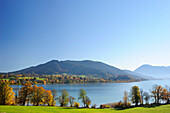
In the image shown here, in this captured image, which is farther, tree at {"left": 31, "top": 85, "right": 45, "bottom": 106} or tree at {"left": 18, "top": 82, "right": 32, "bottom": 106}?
tree at {"left": 18, "top": 82, "right": 32, "bottom": 106}

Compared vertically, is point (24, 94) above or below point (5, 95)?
below

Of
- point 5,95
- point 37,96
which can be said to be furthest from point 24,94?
point 5,95

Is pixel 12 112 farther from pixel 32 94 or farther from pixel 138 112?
pixel 138 112

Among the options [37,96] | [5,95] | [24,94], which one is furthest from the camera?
[24,94]

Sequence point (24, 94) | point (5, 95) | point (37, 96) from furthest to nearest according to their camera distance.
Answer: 1. point (24, 94)
2. point (37, 96)
3. point (5, 95)

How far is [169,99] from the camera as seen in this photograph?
174 feet

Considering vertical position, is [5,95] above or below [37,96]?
above

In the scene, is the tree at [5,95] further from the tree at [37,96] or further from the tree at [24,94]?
the tree at [37,96]

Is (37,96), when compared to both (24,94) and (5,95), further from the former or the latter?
(5,95)

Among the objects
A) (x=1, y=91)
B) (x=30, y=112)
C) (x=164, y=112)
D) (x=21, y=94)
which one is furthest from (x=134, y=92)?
(x=1, y=91)

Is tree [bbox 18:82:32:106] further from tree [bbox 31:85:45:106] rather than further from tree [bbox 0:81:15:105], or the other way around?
tree [bbox 0:81:15:105]

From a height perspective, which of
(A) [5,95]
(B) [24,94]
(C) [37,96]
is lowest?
(C) [37,96]

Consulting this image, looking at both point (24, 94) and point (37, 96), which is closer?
point (37, 96)

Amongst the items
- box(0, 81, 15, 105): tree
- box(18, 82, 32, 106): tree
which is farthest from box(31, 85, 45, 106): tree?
box(0, 81, 15, 105): tree
